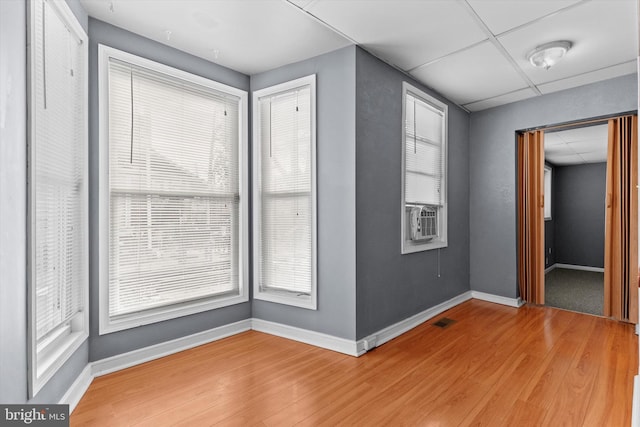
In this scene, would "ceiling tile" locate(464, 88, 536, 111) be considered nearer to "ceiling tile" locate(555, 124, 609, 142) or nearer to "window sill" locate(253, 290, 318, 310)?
"ceiling tile" locate(555, 124, 609, 142)

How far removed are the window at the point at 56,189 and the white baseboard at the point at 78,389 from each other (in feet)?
0.73

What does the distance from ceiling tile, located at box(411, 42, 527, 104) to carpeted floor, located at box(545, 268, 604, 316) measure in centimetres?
280

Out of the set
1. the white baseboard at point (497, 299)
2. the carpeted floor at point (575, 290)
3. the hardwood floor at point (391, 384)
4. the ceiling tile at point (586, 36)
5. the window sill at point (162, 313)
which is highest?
the ceiling tile at point (586, 36)

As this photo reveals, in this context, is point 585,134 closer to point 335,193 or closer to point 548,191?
point 548,191

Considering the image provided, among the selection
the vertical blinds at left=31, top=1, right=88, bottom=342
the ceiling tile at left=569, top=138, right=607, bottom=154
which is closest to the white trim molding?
the vertical blinds at left=31, top=1, right=88, bottom=342

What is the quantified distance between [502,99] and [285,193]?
2992mm

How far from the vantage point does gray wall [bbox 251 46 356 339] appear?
287 centimetres

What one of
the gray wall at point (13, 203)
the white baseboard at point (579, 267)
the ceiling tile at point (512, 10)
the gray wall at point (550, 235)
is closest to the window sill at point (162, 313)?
the gray wall at point (13, 203)

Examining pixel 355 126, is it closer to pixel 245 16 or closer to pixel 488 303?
pixel 245 16

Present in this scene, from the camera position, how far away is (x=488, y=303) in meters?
4.47

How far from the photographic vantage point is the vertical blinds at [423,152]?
3.64 metres

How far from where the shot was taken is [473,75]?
353 cm

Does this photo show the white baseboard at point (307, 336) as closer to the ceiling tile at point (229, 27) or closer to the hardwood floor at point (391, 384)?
the hardwood floor at point (391, 384)

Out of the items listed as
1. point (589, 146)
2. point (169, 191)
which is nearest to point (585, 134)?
point (589, 146)
